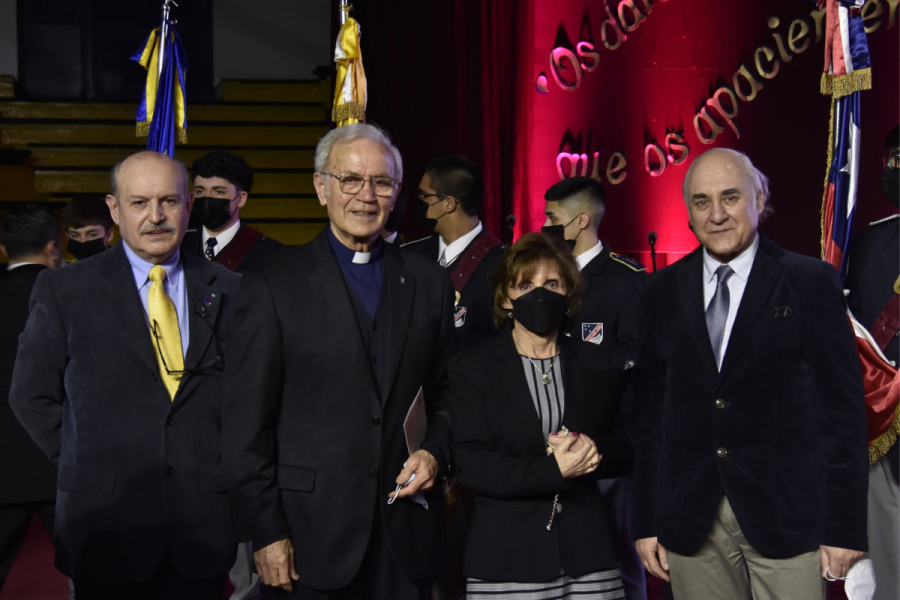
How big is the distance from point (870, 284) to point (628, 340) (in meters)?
0.84

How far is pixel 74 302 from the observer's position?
212 cm

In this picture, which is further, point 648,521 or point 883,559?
point 883,559

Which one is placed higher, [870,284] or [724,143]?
[724,143]

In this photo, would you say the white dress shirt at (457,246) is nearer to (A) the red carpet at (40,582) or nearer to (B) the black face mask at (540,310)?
(B) the black face mask at (540,310)

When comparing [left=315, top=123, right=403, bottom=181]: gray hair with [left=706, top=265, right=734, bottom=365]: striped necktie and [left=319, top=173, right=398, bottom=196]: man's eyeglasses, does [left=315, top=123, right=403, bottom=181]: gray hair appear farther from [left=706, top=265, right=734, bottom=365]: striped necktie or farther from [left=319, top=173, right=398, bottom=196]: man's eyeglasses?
[left=706, top=265, right=734, bottom=365]: striped necktie

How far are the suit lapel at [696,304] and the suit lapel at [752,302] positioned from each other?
47 mm

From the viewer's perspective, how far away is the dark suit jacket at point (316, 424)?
195 cm

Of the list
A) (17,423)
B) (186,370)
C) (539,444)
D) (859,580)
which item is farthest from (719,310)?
(17,423)

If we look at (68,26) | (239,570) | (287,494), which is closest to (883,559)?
(287,494)

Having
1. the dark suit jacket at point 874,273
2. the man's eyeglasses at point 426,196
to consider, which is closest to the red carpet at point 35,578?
the man's eyeglasses at point 426,196

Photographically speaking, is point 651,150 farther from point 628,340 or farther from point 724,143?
point 628,340

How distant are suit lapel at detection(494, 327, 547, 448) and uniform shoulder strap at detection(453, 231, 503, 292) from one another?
0.99m

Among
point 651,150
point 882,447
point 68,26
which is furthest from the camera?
point 68,26

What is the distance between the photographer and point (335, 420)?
200 centimetres
